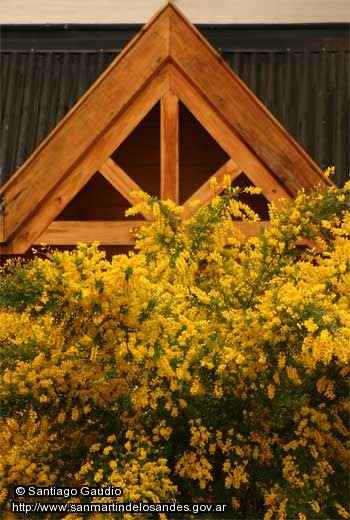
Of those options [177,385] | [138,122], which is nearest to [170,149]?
[138,122]

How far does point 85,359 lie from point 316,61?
5.58 m

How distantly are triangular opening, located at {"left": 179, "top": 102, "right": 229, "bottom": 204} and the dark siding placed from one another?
1295mm

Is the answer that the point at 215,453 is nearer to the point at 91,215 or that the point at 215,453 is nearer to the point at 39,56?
the point at 91,215

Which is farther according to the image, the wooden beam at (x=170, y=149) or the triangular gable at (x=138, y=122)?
the wooden beam at (x=170, y=149)

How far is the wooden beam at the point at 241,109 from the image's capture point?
739 centimetres

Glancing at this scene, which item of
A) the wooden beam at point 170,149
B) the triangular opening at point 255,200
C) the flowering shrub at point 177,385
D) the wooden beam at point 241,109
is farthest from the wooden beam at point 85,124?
the flowering shrub at point 177,385

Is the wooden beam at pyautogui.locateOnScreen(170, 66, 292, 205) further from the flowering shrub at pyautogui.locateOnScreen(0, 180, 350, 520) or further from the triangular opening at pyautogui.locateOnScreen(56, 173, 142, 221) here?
the flowering shrub at pyautogui.locateOnScreen(0, 180, 350, 520)

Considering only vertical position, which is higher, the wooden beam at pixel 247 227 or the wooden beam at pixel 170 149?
the wooden beam at pixel 170 149

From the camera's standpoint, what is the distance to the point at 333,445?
17.3 feet

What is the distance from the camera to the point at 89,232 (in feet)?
25.2

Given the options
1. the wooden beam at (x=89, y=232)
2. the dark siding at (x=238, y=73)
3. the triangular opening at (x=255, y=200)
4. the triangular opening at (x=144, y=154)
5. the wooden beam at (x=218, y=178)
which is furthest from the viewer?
the dark siding at (x=238, y=73)

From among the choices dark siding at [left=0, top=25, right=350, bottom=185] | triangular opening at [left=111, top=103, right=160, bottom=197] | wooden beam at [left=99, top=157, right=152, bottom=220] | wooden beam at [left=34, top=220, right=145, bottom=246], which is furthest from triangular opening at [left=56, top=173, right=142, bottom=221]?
dark siding at [left=0, top=25, right=350, bottom=185]

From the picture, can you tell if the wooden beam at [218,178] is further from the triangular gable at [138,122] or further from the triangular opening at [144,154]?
the triangular opening at [144,154]

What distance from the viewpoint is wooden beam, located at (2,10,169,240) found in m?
7.51
